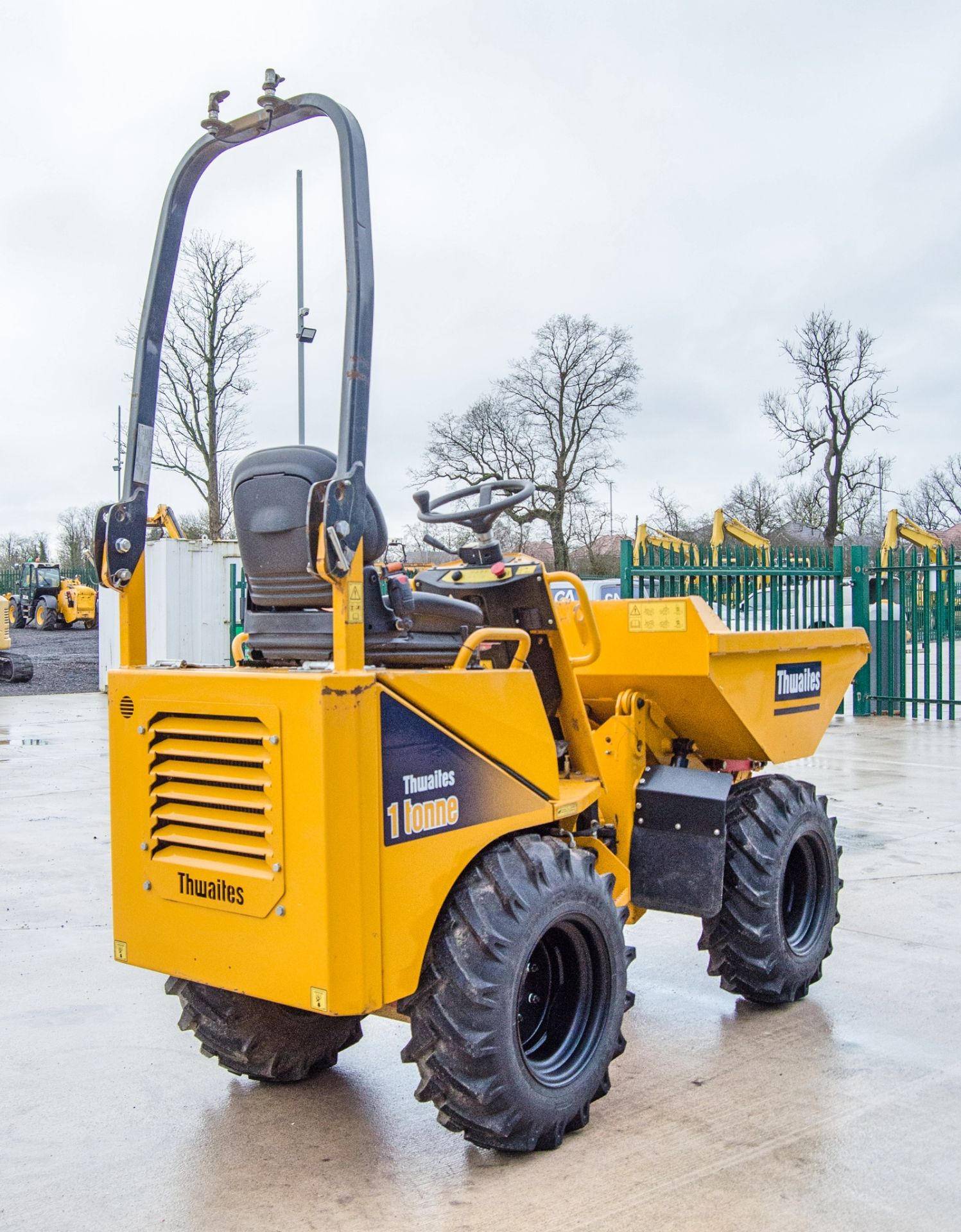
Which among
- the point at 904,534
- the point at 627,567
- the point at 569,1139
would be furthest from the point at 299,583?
the point at 904,534

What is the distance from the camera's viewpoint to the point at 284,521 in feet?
10.2

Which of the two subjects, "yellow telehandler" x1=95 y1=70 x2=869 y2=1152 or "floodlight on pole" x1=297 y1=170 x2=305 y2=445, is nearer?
"yellow telehandler" x1=95 y1=70 x2=869 y2=1152

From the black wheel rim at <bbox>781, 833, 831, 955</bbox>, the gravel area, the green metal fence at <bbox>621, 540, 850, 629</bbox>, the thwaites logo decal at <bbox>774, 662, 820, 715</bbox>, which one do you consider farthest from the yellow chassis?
the gravel area

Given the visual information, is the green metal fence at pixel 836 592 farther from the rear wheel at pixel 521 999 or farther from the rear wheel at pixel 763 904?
the rear wheel at pixel 521 999

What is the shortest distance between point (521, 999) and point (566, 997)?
163 mm

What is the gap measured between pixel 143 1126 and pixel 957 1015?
2.83m

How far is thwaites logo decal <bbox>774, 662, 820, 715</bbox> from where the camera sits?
14.7 feet

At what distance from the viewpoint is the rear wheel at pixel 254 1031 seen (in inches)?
140

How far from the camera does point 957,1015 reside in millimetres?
4211

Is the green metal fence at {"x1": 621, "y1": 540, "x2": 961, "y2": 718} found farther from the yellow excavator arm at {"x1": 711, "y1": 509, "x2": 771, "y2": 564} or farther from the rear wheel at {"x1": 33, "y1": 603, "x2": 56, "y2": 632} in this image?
the rear wheel at {"x1": 33, "y1": 603, "x2": 56, "y2": 632}

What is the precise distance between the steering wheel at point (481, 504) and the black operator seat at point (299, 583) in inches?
11.9

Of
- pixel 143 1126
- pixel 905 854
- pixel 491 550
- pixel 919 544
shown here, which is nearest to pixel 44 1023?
pixel 143 1126

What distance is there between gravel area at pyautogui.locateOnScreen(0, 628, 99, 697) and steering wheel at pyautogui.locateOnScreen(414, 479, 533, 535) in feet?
51.5

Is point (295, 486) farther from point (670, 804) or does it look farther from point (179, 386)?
point (179, 386)
